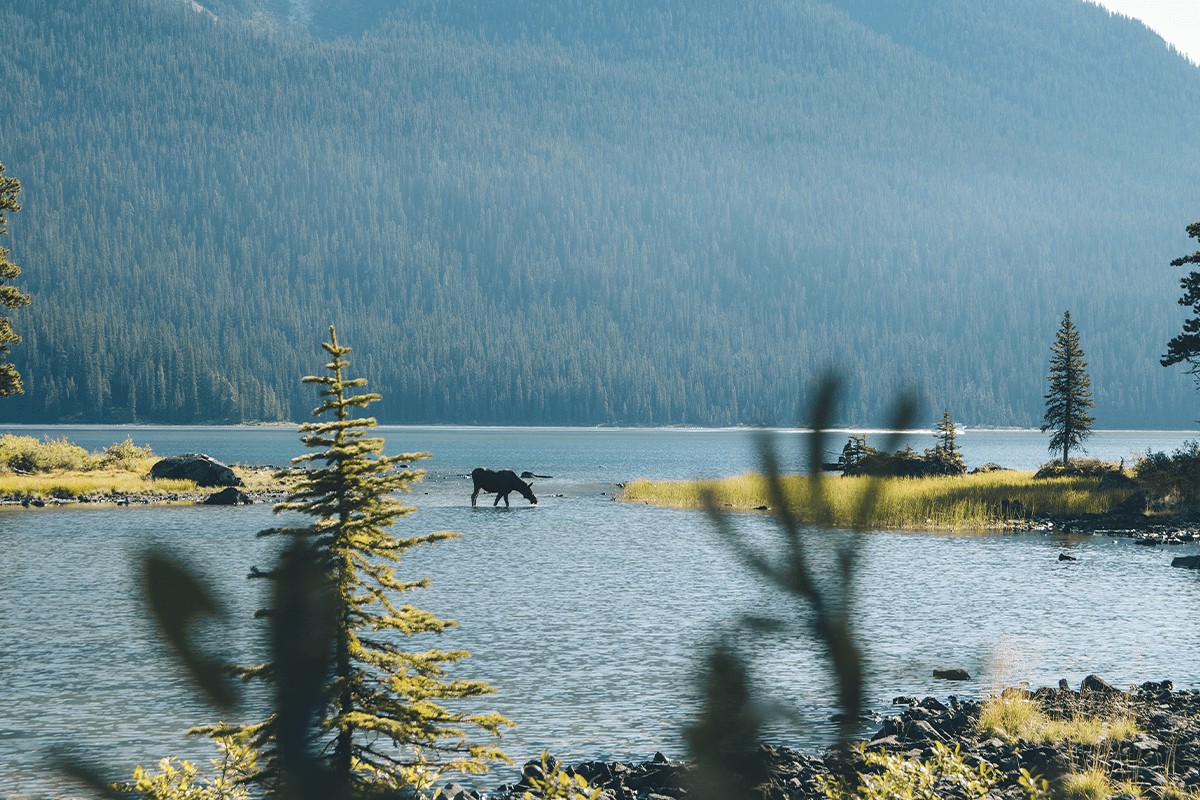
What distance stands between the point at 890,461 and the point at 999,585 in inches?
1161

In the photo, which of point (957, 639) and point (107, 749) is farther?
point (957, 639)

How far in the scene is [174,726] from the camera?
15.2m

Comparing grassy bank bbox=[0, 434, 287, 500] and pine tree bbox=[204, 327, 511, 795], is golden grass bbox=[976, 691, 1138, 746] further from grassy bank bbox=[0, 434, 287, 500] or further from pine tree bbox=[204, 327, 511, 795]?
grassy bank bbox=[0, 434, 287, 500]

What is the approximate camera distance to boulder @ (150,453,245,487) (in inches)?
2400

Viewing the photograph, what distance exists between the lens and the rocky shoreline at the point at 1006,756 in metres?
11.7

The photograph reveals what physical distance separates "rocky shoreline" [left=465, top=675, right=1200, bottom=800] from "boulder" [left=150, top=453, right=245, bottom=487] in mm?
52972

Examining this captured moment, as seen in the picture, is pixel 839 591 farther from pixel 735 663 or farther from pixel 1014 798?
pixel 1014 798

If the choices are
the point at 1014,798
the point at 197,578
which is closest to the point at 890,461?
the point at 197,578

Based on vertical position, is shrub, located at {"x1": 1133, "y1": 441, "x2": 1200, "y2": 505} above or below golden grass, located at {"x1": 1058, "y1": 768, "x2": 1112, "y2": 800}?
above

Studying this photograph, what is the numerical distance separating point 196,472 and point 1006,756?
186 feet

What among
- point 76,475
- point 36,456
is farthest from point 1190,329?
point 36,456

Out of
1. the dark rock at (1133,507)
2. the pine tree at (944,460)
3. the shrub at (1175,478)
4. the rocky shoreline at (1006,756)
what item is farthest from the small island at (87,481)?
the rocky shoreline at (1006,756)

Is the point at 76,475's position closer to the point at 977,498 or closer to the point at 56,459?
the point at 56,459

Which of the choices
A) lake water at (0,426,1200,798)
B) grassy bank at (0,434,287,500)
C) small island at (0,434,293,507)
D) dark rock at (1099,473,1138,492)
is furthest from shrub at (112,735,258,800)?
dark rock at (1099,473,1138,492)
